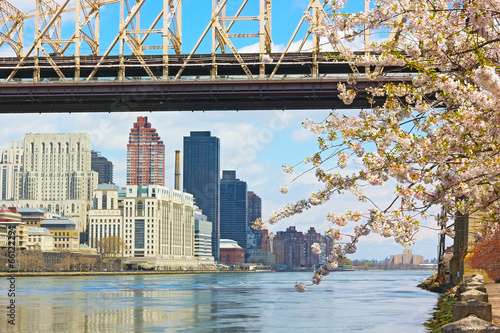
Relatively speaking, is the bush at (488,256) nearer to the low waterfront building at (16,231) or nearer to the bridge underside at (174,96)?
the bridge underside at (174,96)

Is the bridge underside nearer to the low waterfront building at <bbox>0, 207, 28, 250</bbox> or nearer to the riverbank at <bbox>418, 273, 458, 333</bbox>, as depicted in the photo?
the riverbank at <bbox>418, 273, 458, 333</bbox>

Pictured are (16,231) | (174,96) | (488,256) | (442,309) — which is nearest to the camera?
(442,309)

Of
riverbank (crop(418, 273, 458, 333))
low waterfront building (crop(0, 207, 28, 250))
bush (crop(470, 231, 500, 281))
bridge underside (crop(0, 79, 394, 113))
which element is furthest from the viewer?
low waterfront building (crop(0, 207, 28, 250))

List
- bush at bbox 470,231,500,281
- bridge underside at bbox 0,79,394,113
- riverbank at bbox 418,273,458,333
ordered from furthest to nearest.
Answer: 1. bridge underside at bbox 0,79,394,113
2. bush at bbox 470,231,500,281
3. riverbank at bbox 418,273,458,333

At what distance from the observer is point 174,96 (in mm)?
48719

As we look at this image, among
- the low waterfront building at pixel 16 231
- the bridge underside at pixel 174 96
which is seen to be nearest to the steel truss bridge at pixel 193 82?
the bridge underside at pixel 174 96

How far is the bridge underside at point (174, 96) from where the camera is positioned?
46531 millimetres

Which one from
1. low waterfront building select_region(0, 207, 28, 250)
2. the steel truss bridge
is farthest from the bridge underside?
low waterfront building select_region(0, 207, 28, 250)

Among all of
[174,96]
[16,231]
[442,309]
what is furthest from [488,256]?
[16,231]

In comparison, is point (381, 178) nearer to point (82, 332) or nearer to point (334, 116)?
point (334, 116)

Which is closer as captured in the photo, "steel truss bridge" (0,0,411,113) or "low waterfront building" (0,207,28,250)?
"steel truss bridge" (0,0,411,113)

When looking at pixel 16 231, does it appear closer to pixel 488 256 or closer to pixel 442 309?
pixel 488 256

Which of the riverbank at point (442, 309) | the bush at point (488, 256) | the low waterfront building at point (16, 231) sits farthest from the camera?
the low waterfront building at point (16, 231)

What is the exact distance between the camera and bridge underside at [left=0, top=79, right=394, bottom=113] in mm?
46531
